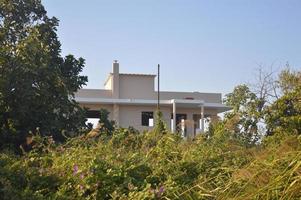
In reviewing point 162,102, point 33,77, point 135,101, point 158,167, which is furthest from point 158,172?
point 162,102

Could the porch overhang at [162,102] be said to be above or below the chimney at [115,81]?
below

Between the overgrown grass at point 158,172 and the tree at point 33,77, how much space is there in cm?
516

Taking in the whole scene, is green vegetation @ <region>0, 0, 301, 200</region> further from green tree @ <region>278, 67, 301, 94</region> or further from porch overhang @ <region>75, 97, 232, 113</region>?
porch overhang @ <region>75, 97, 232, 113</region>

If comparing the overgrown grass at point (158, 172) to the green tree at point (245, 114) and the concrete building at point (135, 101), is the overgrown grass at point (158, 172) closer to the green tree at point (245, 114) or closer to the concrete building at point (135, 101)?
the green tree at point (245, 114)

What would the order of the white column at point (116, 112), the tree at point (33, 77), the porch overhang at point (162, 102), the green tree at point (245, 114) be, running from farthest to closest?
the porch overhang at point (162, 102) < the white column at point (116, 112) < the tree at point (33, 77) < the green tree at point (245, 114)

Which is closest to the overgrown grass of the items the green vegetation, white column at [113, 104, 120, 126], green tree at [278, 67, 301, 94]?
the green vegetation

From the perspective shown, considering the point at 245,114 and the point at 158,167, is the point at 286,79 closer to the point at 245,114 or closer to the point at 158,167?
the point at 245,114

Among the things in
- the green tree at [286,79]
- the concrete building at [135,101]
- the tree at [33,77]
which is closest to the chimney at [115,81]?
the concrete building at [135,101]

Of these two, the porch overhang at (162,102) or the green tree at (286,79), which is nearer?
the green tree at (286,79)

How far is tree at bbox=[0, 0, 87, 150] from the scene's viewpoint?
11.9 meters

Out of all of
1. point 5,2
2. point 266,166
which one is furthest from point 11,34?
point 266,166

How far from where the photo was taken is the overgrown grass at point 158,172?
4762mm

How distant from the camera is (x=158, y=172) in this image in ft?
19.3

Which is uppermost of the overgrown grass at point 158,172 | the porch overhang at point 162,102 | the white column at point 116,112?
the porch overhang at point 162,102
